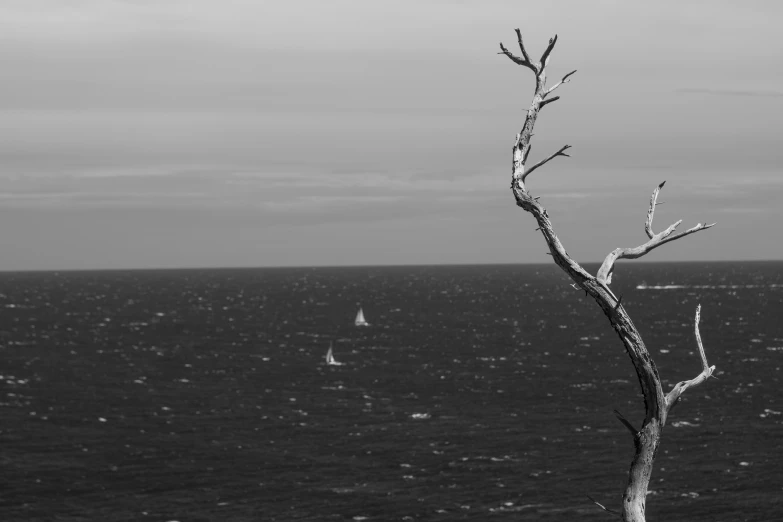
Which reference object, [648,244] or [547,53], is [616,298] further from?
[547,53]

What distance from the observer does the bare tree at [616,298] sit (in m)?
10.9

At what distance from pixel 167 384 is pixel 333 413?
90.7 feet

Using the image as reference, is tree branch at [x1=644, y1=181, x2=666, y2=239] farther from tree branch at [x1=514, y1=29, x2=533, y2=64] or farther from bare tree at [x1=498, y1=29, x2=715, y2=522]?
tree branch at [x1=514, y1=29, x2=533, y2=64]

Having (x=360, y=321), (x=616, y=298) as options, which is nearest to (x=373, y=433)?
(x=616, y=298)

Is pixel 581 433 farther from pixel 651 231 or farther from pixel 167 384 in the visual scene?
pixel 651 231

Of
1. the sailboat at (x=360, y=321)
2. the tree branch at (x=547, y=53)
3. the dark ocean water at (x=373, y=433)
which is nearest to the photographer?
the tree branch at (x=547, y=53)

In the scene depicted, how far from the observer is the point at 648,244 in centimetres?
1091

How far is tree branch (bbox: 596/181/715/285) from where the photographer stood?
10.9 metres

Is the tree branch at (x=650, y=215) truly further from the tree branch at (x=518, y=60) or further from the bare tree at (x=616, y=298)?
the tree branch at (x=518, y=60)

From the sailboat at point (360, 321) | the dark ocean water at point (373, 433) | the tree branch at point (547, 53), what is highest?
the tree branch at point (547, 53)

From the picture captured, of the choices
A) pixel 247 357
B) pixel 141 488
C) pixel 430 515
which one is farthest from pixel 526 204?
pixel 247 357

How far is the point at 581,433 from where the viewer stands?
74438mm

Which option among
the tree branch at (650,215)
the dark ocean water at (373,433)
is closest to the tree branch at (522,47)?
the tree branch at (650,215)

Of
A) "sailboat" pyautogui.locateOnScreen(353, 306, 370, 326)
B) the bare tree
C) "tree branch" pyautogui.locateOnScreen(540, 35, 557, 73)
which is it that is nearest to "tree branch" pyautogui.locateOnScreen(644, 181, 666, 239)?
the bare tree
